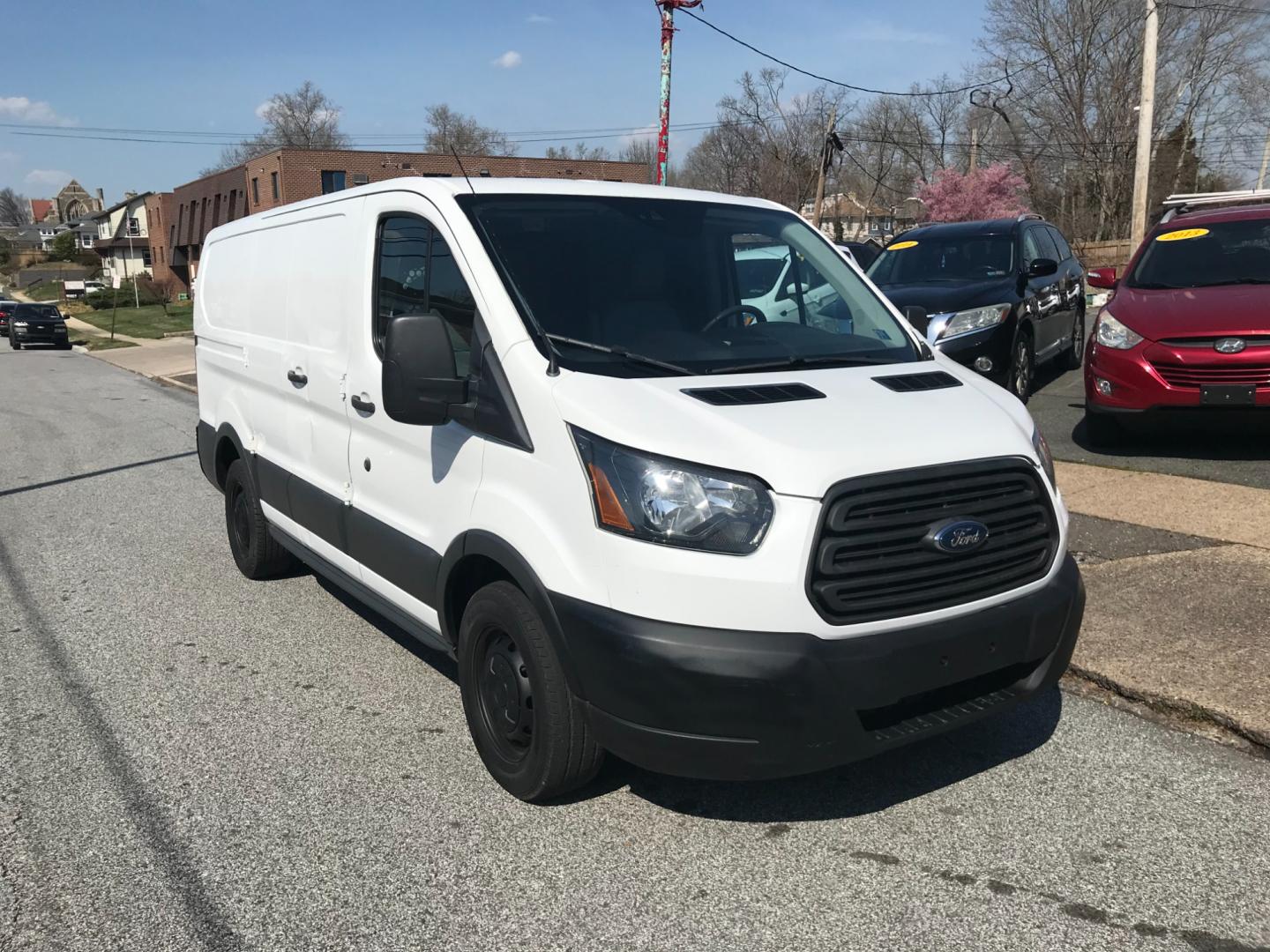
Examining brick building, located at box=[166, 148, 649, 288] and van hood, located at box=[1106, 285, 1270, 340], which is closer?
van hood, located at box=[1106, 285, 1270, 340]

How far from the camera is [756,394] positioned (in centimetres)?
334

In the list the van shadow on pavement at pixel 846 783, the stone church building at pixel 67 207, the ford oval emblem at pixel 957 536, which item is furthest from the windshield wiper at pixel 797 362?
the stone church building at pixel 67 207

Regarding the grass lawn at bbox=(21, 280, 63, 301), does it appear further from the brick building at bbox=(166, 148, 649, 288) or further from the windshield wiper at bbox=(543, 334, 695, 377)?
the windshield wiper at bbox=(543, 334, 695, 377)

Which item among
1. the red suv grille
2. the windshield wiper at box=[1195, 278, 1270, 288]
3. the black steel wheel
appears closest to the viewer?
the red suv grille

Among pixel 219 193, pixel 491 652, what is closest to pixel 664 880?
pixel 491 652

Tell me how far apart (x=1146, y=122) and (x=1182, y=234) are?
1493 centimetres

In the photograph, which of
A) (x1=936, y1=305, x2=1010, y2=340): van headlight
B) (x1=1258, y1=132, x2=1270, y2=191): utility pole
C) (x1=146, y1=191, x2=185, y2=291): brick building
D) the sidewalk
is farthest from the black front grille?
(x1=146, y1=191, x2=185, y2=291): brick building

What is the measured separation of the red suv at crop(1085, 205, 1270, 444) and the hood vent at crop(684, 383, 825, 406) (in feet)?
16.6

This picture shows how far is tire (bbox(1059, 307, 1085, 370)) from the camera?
1241cm

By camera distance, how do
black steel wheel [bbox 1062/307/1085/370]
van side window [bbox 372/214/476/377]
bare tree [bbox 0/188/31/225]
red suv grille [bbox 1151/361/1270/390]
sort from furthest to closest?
1. bare tree [bbox 0/188/31/225]
2. black steel wheel [bbox 1062/307/1085/370]
3. red suv grille [bbox 1151/361/1270/390]
4. van side window [bbox 372/214/476/377]

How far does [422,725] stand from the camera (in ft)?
14.0

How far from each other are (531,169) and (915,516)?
2036 inches

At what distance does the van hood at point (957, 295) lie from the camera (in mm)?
9508

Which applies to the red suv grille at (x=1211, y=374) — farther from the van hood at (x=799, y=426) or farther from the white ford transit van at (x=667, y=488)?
the van hood at (x=799, y=426)
